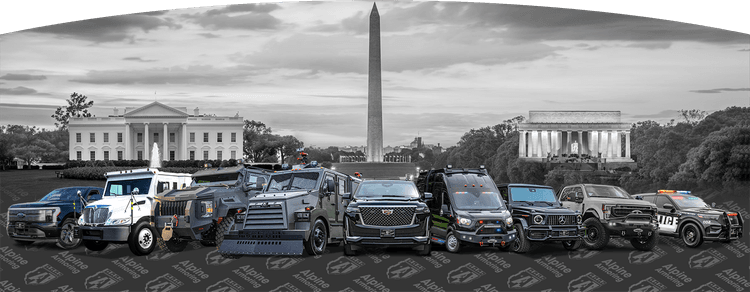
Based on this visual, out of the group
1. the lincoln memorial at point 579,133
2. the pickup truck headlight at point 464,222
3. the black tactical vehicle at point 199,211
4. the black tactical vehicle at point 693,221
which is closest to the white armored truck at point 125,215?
the black tactical vehicle at point 199,211

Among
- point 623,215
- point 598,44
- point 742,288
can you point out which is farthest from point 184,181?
point 598,44

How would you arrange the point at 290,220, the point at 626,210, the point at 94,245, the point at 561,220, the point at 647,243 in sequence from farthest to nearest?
the point at 647,243 < the point at 626,210 < the point at 94,245 < the point at 561,220 < the point at 290,220

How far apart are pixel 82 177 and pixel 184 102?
147ft

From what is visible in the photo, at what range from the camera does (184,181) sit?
23031mm

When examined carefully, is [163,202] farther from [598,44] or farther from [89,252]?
[598,44]

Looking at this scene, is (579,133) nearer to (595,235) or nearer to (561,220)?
(595,235)

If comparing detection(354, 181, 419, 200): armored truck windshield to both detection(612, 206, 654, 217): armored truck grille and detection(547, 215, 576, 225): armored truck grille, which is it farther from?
detection(612, 206, 654, 217): armored truck grille

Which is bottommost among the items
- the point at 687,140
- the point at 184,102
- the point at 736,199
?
the point at 736,199

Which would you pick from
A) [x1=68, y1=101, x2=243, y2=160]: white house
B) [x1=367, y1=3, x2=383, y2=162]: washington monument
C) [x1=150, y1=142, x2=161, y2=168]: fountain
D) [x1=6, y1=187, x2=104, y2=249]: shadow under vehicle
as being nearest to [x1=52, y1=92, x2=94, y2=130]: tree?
[x1=68, y1=101, x2=243, y2=160]: white house

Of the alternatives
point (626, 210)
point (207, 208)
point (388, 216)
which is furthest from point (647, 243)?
point (207, 208)

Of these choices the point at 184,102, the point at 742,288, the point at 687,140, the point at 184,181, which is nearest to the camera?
the point at 742,288

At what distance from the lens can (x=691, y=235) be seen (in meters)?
22.2

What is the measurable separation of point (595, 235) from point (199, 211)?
41.1 feet

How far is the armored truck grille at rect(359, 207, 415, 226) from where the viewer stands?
58.6 ft
